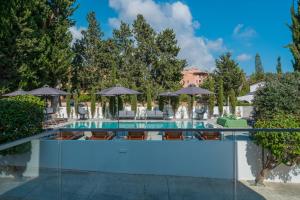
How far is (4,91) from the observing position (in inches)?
756

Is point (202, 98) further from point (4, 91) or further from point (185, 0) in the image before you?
point (4, 91)

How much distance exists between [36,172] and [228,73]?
26.4 m

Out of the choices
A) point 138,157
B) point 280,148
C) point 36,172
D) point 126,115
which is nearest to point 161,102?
point 126,115

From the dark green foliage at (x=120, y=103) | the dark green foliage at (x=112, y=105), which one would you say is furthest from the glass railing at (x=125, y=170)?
the dark green foliage at (x=120, y=103)

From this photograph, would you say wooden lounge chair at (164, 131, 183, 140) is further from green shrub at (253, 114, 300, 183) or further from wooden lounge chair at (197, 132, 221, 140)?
green shrub at (253, 114, 300, 183)

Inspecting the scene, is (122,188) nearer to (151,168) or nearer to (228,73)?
(151,168)

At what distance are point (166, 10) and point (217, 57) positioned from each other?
6719mm

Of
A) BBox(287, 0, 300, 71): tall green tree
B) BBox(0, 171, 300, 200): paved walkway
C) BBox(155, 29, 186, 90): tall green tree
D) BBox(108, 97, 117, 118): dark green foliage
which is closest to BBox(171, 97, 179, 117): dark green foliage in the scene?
BBox(155, 29, 186, 90): tall green tree

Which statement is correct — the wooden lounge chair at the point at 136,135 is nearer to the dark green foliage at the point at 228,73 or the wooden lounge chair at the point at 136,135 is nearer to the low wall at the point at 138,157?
the low wall at the point at 138,157

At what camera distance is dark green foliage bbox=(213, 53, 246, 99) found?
28434 mm

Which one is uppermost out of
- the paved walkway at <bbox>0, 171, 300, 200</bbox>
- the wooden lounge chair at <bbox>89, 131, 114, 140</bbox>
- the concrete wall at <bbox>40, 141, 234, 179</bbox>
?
the wooden lounge chair at <bbox>89, 131, 114, 140</bbox>

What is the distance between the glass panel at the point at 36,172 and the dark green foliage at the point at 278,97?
223 inches

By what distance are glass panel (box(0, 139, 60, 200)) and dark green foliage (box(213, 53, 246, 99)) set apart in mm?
25655

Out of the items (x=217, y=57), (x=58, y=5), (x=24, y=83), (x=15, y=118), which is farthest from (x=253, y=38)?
(x=15, y=118)
